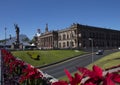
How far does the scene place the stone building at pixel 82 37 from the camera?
399 feet

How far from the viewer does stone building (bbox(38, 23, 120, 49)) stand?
122m

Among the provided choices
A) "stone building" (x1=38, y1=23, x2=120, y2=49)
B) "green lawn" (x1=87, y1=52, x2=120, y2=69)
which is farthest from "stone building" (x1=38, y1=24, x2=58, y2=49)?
"green lawn" (x1=87, y1=52, x2=120, y2=69)

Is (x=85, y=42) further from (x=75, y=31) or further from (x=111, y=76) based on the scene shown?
(x=111, y=76)

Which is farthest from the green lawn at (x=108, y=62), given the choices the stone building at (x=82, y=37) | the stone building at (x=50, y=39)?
the stone building at (x=50, y=39)

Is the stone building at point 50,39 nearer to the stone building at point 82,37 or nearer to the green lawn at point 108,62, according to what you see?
the stone building at point 82,37

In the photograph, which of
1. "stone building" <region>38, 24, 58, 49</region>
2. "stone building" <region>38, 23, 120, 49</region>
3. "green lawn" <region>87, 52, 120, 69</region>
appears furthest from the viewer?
"stone building" <region>38, 24, 58, 49</region>

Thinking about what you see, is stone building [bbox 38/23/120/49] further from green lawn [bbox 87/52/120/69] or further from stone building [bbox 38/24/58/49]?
green lawn [bbox 87/52/120/69]

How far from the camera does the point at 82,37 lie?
121500 mm

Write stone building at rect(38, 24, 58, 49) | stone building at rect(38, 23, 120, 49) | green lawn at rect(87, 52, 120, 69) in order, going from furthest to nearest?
stone building at rect(38, 24, 58, 49) < stone building at rect(38, 23, 120, 49) < green lawn at rect(87, 52, 120, 69)

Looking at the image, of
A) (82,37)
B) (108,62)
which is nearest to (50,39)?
(82,37)

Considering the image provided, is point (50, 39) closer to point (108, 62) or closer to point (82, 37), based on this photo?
point (82, 37)

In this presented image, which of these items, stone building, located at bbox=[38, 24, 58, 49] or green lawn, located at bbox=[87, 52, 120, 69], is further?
stone building, located at bbox=[38, 24, 58, 49]

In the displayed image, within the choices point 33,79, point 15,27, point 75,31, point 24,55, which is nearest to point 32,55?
point 24,55

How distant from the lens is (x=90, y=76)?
212 cm
